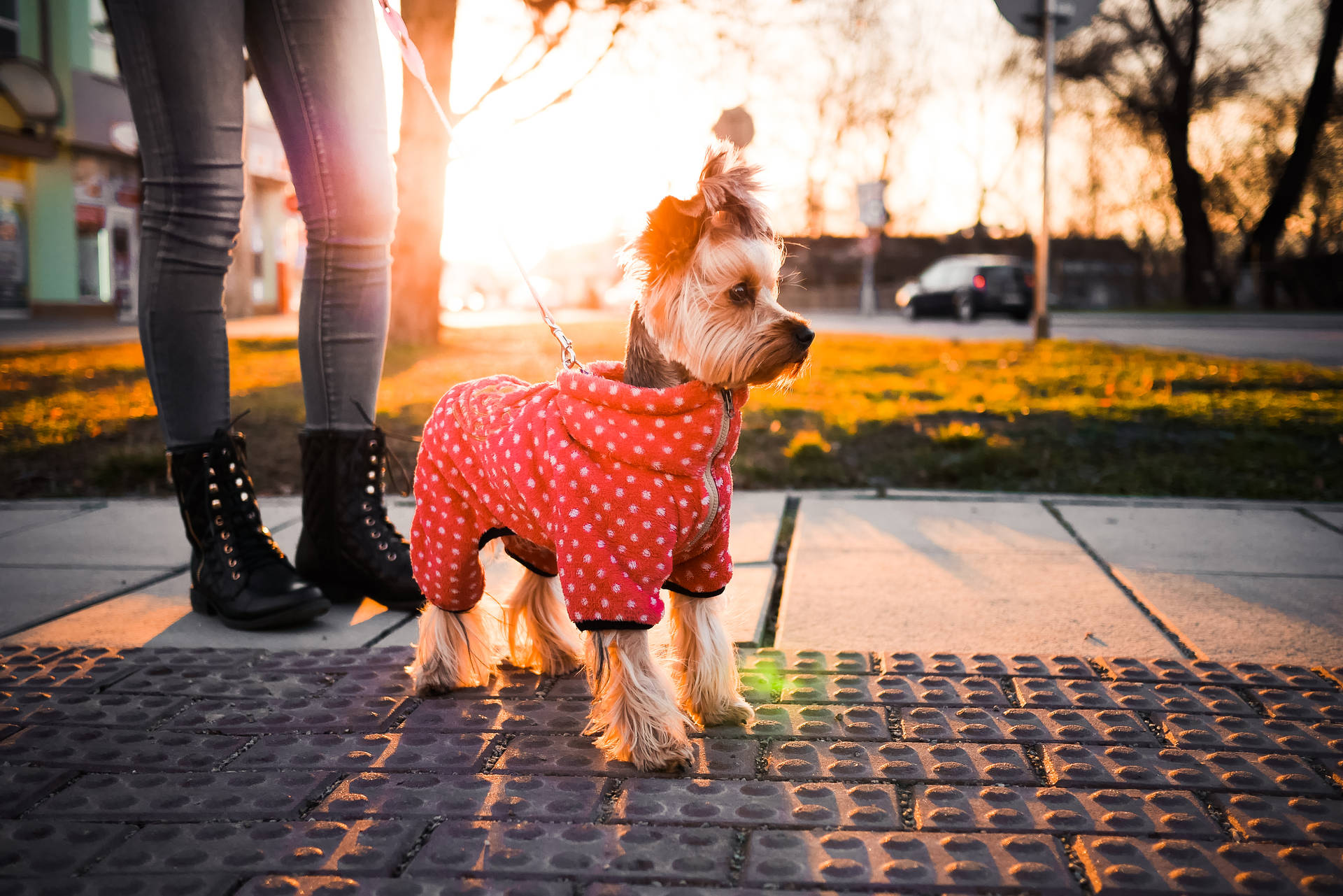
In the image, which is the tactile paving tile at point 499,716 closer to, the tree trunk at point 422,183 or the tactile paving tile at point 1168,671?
the tactile paving tile at point 1168,671

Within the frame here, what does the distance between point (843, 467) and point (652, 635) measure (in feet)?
8.64

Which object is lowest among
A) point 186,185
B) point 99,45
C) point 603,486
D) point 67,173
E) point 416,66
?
point 603,486

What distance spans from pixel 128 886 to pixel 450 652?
100 cm

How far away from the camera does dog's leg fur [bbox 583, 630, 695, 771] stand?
6.72ft

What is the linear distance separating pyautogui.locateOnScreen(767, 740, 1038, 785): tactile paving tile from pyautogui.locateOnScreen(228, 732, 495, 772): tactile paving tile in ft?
2.03

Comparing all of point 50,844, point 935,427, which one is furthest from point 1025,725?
point 935,427

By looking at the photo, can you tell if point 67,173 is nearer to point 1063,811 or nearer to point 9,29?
point 9,29

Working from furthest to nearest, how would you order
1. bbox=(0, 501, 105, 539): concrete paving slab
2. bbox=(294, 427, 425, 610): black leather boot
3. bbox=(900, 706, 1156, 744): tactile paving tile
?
1. bbox=(0, 501, 105, 539): concrete paving slab
2. bbox=(294, 427, 425, 610): black leather boot
3. bbox=(900, 706, 1156, 744): tactile paving tile

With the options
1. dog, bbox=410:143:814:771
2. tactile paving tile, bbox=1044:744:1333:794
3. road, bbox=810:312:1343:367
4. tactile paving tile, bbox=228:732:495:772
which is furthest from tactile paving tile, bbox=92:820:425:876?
road, bbox=810:312:1343:367

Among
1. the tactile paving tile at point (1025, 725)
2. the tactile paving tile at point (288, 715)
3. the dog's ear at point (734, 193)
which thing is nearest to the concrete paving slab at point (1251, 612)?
the tactile paving tile at point (1025, 725)

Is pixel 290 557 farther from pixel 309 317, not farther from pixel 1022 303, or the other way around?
pixel 1022 303

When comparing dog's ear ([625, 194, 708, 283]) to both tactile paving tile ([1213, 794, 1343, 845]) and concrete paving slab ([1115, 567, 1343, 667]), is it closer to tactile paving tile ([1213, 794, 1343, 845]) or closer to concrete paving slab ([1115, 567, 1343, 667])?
tactile paving tile ([1213, 794, 1343, 845])

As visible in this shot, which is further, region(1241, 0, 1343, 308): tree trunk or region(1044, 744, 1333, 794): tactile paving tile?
region(1241, 0, 1343, 308): tree trunk

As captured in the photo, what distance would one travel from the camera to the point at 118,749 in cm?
209
